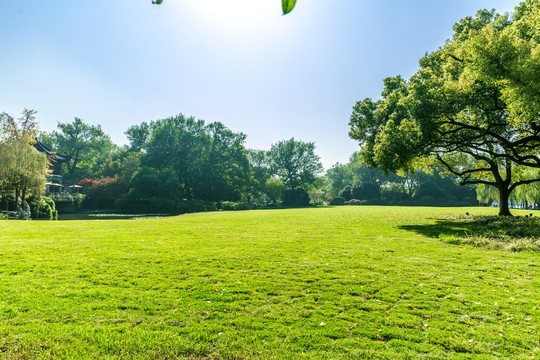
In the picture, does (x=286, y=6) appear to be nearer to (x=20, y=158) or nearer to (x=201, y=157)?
(x=20, y=158)

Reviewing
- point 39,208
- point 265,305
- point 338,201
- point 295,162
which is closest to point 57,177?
point 39,208

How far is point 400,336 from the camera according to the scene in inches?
161

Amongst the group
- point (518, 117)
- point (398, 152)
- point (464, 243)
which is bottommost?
point (464, 243)

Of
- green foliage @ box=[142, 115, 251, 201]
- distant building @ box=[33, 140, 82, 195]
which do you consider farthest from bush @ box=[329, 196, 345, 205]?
distant building @ box=[33, 140, 82, 195]

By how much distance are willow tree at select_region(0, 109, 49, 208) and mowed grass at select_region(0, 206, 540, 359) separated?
20.0 m

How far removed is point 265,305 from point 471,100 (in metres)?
16.1

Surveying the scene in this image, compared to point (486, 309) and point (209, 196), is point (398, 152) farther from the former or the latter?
point (209, 196)

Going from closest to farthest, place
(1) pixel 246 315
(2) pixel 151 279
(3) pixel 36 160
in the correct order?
1. (1) pixel 246 315
2. (2) pixel 151 279
3. (3) pixel 36 160

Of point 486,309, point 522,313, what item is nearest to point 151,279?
point 486,309

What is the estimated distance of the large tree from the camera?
11.8 meters

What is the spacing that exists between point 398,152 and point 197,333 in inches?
619

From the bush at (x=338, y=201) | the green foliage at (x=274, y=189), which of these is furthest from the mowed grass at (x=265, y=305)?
the bush at (x=338, y=201)

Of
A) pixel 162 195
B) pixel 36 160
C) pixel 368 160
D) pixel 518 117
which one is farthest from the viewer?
pixel 162 195

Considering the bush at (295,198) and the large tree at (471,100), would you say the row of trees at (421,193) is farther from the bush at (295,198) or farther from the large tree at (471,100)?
the large tree at (471,100)
